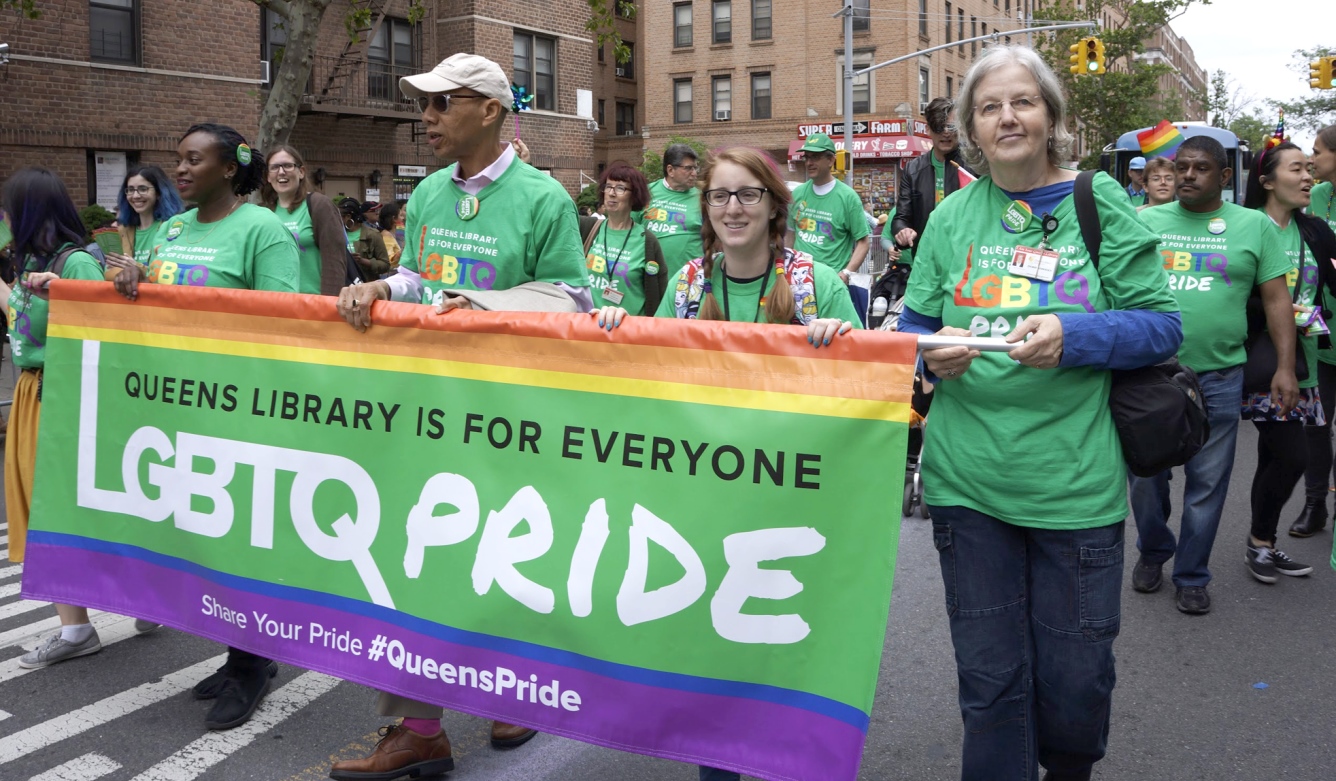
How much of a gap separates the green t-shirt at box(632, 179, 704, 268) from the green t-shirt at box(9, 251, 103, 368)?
4480 mm

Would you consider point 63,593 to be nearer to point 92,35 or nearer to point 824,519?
point 824,519

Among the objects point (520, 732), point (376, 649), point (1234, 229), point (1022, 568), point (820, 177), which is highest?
point (820, 177)

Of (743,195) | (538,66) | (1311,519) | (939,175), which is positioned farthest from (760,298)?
(538,66)

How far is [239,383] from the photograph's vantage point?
3604mm

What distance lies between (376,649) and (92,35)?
66.6 feet

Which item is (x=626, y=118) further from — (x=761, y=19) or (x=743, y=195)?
(x=743, y=195)

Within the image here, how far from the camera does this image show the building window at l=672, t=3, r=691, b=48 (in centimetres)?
4675

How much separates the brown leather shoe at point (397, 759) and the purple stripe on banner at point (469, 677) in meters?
0.31

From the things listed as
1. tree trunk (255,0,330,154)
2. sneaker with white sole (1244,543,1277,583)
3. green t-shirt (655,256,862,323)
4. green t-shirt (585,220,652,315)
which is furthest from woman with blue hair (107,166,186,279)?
tree trunk (255,0,330,154)

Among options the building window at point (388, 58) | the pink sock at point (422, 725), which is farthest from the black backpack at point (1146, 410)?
the building window at point (388, 58)

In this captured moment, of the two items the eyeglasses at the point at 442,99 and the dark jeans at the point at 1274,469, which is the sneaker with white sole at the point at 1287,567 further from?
the eyeglasses at the point at 442,99

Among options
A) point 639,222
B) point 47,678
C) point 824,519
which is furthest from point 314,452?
point 639,222

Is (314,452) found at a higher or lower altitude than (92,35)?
lower

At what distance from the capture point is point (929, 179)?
7.84m
